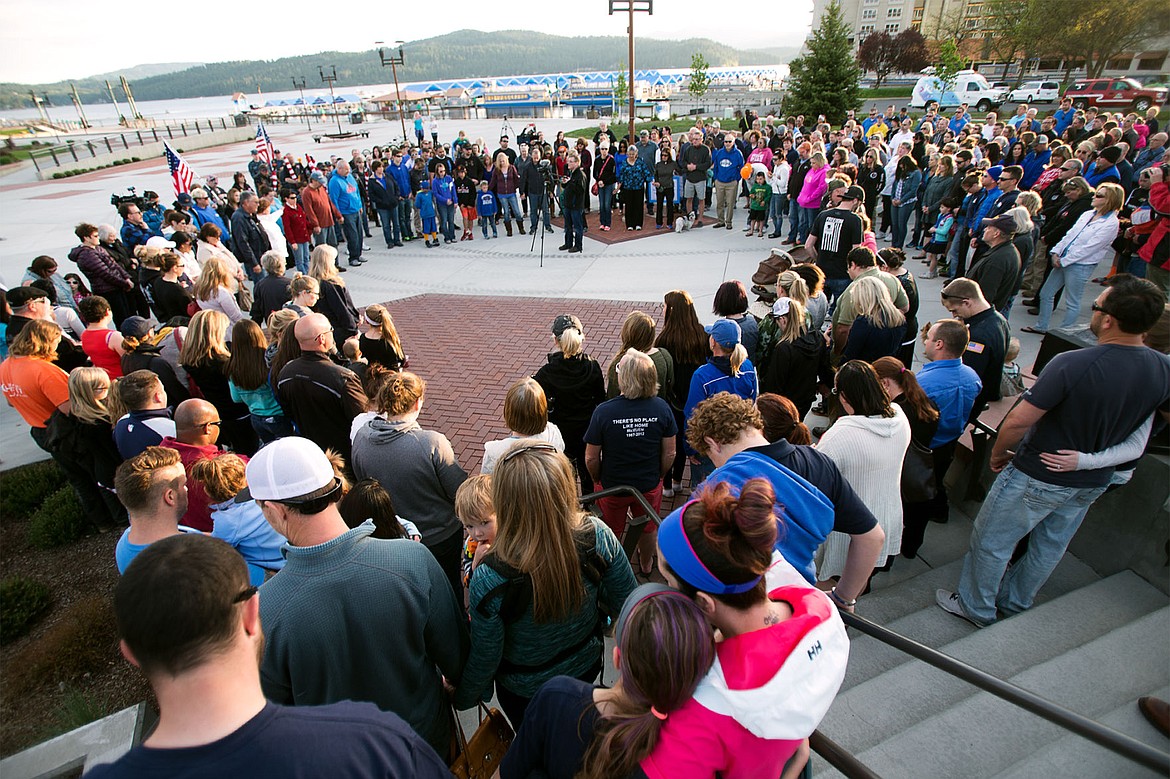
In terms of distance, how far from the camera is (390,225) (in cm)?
1346

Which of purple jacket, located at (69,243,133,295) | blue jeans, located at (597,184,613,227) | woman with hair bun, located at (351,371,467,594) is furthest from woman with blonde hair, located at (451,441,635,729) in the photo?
blue jeans, located at (597,184,613,227)

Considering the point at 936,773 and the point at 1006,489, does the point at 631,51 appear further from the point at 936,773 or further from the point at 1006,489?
the point at 936,773

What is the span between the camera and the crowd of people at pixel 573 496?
1366 millimetres

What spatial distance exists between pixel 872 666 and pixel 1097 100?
33.5 meters

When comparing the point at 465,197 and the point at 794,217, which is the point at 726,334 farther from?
the point at 465,197

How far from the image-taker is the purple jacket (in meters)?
7.77

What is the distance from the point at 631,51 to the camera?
15.2m

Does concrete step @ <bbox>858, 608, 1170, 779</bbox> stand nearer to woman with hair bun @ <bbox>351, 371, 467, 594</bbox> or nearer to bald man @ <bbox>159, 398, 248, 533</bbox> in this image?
woman with hair bun @ <bbox>351, 371, 467, 594</bbox>

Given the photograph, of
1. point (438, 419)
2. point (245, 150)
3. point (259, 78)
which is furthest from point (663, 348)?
point (259, 78)

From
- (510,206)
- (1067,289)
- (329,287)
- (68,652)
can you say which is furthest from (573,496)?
(510,206)

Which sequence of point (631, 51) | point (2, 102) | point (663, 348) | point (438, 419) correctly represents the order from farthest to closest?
point (2, 102), point (631, 51), point (438, 419), point (663, 348)

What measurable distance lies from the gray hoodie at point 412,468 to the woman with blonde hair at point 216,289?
386cm

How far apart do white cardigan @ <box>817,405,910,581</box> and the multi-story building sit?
1204 inches

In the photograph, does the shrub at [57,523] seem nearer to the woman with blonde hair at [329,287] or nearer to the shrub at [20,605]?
the shrub at [20,605]
